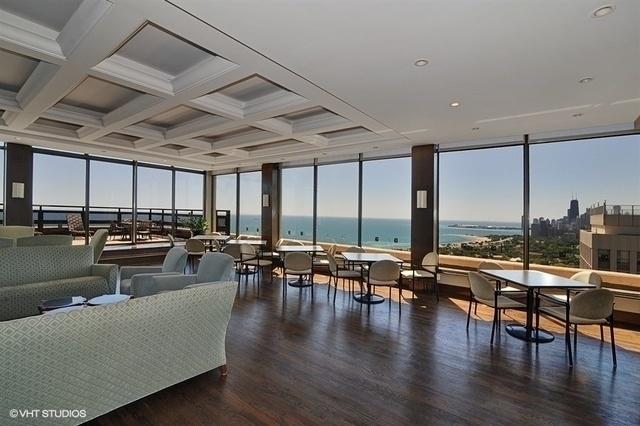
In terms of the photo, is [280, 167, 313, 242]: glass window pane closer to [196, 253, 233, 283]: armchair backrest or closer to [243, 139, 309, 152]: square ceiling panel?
[243, 139, 309, 152]: square ceiling panel

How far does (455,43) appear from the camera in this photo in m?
2.47

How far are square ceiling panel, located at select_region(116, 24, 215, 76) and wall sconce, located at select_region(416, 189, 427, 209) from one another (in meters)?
4.47

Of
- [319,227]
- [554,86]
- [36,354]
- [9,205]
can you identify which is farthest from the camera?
[319,227]

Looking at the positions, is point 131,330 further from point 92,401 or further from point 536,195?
point 536,195

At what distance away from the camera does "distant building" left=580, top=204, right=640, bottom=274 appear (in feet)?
15.2

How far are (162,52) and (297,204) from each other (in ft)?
18.8

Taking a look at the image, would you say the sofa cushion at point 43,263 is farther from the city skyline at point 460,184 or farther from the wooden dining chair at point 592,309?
the wooden dining chair at point 592,309

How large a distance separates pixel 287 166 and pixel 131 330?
708 cm

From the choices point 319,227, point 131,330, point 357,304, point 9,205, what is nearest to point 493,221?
point 357,304

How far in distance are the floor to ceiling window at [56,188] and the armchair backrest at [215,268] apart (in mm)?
6426

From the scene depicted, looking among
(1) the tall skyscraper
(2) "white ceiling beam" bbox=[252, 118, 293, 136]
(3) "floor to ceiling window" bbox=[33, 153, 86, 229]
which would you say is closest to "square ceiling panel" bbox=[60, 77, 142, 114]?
(2) "white ceiling beam" bbox=[252, 118, 293, 136]

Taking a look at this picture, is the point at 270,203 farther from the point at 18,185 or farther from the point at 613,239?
the point at 613,239

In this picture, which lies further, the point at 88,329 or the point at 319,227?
the point at 319,227

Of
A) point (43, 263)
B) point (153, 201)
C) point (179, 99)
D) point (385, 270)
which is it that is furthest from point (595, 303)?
point (153, 201)
